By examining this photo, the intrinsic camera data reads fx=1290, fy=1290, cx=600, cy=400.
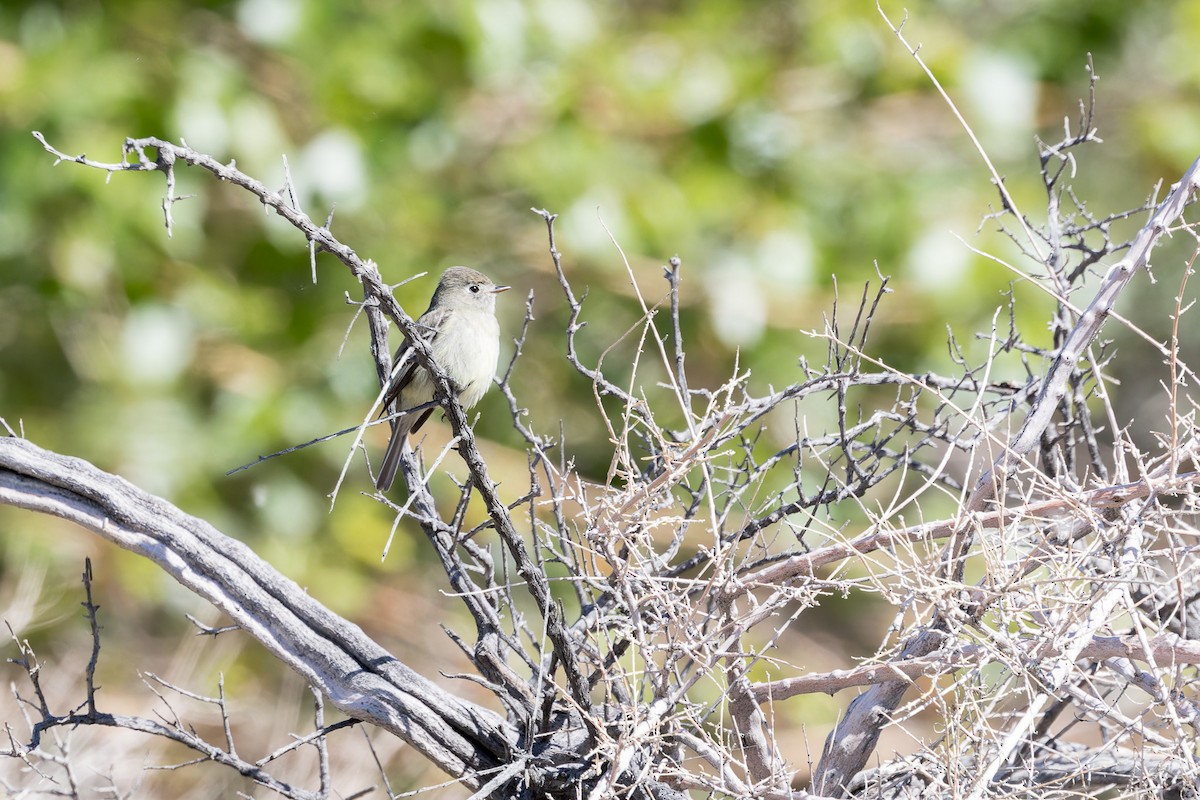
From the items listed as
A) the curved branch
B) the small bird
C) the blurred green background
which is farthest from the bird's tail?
the blurred green background

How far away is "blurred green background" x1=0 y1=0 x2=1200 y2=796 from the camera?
20.1 feet

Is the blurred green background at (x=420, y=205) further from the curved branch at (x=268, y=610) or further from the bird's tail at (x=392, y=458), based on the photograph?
the curved branch at (x=268, y=610)

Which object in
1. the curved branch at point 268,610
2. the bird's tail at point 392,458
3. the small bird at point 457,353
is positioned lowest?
the curved branch at point 268,610

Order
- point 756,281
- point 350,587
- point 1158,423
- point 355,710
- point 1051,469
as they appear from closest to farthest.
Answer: point 355,710 → point 1051,469 → point 756,281 → point 350,587 → point 1158,423

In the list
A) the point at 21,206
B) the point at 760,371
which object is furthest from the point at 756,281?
the point at 21,206

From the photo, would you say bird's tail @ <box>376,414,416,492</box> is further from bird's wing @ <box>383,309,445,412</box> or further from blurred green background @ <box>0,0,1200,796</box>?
blurred green background @ <box>0,0,1200,796</box>

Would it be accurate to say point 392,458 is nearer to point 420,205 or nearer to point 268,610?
point 268,610

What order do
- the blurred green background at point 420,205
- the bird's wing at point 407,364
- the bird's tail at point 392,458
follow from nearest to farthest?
1. the bird's wing at point 407,364
2. the bird's tail at point 392,458
3. the blurred green background at point 420,205

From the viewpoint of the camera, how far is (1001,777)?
2.66 metres

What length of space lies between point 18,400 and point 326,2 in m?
2.70

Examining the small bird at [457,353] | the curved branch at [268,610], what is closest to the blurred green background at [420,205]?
the small bird at [457,353]

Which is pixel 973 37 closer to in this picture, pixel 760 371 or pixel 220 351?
pixel 760 371

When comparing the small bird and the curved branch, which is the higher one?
the small bird

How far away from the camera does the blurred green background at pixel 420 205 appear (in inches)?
241
